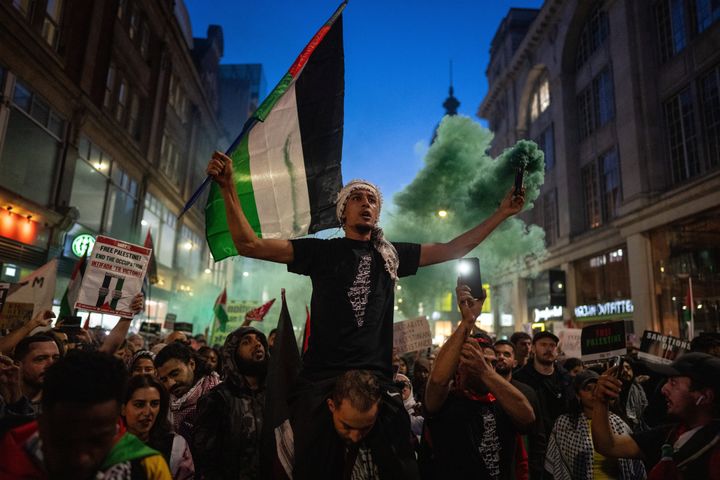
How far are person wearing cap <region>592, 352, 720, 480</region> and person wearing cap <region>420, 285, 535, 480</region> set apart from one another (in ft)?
1.65

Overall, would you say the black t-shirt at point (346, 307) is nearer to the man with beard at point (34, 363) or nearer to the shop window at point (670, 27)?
the man with beard at point (34, 363)

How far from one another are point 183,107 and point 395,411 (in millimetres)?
35844

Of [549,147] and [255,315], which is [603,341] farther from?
[549,147]

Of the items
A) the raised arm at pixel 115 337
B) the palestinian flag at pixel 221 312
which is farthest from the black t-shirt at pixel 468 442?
the palestinian flag at pixel 221 312

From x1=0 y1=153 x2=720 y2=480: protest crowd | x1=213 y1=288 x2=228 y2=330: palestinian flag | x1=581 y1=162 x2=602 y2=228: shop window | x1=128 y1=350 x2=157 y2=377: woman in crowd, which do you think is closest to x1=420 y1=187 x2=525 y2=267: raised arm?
x1=0 y1=153 x2=720 y2=480: protest crowd

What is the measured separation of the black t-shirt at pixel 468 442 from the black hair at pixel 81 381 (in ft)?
6.91

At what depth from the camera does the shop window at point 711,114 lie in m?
18.1

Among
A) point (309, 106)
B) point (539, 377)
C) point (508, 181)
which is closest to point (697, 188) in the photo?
point (508, 181)

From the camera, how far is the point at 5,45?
13.6m

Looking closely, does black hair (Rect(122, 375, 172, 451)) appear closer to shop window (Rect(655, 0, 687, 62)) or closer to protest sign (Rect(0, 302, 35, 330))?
protest sign (Rect(0, 302, 35, 330))

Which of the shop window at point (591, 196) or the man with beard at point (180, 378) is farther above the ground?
the shop window at point (591, 196)

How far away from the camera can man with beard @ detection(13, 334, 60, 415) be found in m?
4.21

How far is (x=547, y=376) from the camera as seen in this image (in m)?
6.23

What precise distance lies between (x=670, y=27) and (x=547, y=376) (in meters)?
21.3
